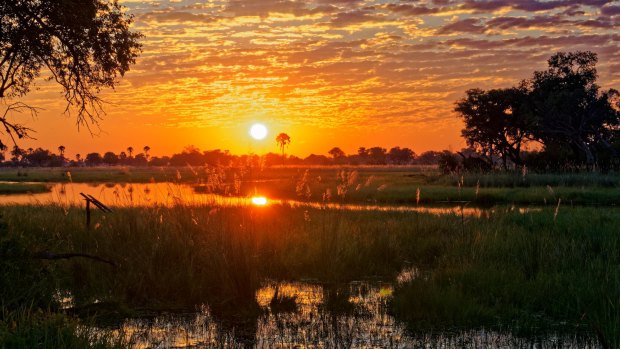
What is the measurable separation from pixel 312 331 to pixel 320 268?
3.42 m

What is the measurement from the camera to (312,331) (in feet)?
23.3

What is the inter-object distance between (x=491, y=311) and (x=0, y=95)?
1419 cm

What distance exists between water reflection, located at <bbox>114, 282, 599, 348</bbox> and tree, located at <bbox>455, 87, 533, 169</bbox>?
46.0 meters

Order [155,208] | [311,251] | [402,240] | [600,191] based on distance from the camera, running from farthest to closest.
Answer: [600,191] → [402,240] → [155,208] → [311,251]

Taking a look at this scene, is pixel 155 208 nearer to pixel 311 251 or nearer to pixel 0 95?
pixel 311 251

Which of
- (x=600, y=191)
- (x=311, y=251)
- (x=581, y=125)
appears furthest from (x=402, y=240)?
(x=581, y=125)

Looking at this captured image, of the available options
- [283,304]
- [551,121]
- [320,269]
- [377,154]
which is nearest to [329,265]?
[320,269]

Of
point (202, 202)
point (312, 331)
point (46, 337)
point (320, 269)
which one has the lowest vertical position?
point (312, 331)

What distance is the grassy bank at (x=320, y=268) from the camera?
7.60 m

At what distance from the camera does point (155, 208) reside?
12.0 meters

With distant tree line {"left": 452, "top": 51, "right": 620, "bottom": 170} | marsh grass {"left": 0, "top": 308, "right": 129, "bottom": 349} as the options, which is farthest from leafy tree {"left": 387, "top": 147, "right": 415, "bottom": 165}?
marsh grass {"left": 0, "top": 308, "right": 129, "bottom": 349}

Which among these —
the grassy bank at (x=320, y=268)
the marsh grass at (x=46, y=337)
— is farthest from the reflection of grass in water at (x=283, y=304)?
the marsh grass at (x=46, y=337)

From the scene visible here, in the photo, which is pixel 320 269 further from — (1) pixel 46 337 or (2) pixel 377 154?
(2) pixel 377 154

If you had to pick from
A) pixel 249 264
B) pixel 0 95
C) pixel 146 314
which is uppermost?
pixel 0 95
